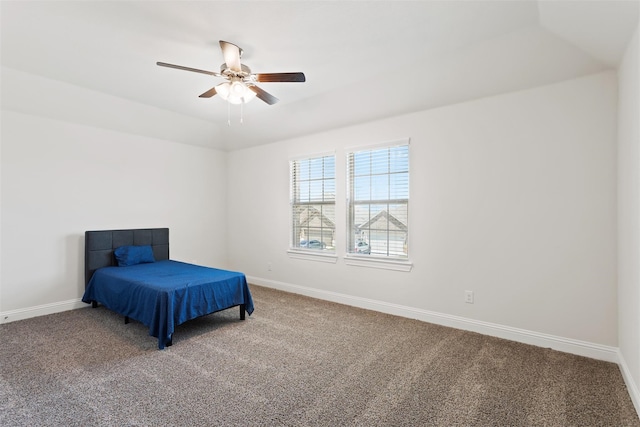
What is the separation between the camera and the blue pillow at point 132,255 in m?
4.31

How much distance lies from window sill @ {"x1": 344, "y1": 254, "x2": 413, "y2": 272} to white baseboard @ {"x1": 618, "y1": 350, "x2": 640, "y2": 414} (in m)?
1.95

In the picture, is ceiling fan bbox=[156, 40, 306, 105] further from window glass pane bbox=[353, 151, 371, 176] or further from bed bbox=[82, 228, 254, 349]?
bed bbox=[82, 228, 254, 349]

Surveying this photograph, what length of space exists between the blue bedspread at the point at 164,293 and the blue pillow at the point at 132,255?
164mm

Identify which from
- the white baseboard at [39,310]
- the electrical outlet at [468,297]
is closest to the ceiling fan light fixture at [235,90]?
the electrical outlet at [468,297]

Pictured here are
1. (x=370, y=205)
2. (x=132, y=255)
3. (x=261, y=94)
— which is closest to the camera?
(x=261, y=94)

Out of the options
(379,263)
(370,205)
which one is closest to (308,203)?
(370,205)

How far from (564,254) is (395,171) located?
1946mm

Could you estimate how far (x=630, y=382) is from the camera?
2.27 meters

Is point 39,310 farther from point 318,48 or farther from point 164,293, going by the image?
point 318,48

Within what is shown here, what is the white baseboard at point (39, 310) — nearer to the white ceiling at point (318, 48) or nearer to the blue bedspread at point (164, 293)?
the blue bedspread at point (164, 293)

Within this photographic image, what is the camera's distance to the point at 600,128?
2.77 m

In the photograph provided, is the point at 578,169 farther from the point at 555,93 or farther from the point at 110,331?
the point at 110,331

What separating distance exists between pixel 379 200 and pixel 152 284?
9.33ft

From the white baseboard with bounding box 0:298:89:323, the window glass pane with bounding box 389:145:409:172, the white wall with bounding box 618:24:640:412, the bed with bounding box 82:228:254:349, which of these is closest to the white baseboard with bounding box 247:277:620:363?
the white wall with bounding box 618:24:640:412
